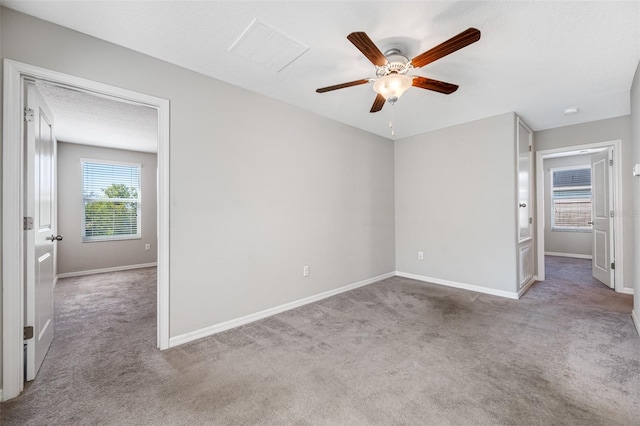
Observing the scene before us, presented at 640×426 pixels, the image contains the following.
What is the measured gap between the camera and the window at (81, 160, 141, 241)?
5.19m

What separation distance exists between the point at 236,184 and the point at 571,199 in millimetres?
8117

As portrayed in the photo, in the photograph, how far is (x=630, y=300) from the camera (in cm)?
336

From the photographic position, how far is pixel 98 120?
3.89 meters

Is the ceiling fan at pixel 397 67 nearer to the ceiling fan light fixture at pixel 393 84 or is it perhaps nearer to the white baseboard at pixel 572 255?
the ceiling fan light fixture at pixel 393 84


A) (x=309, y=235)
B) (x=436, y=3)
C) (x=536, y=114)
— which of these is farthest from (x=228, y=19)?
(x=536, y=114)

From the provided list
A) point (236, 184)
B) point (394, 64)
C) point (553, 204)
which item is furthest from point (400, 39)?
point (553, 204)

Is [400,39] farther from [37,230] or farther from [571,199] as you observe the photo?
[571,199]

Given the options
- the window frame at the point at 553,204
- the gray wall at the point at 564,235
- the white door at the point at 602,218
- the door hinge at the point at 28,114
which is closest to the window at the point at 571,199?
the window frame at the point at 553,204

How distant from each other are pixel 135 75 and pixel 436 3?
2306 millimetres

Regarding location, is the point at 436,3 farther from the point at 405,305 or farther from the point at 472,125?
the point at 405,305

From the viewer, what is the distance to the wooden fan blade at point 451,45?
151cm

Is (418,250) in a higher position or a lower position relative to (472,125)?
lower

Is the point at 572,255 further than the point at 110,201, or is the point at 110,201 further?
the point at 572,255

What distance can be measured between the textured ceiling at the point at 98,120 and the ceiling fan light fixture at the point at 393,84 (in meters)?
2.65
